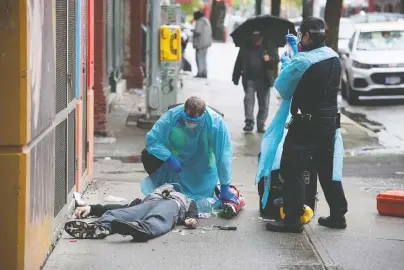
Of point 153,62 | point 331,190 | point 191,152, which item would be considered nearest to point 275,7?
point 153,62

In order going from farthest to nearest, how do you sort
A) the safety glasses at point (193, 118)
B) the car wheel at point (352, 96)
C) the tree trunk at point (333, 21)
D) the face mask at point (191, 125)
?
the car wheel at point (352, 96) → the tree trunk at point (333, 21) → the face mask at point (191, 125) → the safety glasses at point (193, 118)

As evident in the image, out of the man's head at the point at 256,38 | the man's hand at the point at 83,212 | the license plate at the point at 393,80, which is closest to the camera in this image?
the man's hand at the point at 83,212

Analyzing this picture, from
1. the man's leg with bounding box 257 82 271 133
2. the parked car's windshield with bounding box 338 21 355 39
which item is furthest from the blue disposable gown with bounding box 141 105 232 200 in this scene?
the parked car's windshield with bounding box 338 21 355 39

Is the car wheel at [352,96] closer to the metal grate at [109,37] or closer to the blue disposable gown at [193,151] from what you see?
the metal grate at [109,37]

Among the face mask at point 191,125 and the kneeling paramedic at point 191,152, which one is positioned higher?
the face mask at point 191,125

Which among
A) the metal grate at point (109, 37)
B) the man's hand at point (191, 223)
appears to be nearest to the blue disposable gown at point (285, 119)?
the man's hand at point (191, 223)

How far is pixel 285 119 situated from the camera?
27.9 feet

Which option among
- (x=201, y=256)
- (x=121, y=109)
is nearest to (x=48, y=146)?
(x=201, y=256)

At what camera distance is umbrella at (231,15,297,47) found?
14.3 metres

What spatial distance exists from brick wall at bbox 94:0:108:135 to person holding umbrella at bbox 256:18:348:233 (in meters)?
6.45

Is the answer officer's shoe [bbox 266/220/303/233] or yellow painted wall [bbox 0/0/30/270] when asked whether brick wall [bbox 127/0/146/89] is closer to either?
officer's shoe [bbox 266/220/303/233]

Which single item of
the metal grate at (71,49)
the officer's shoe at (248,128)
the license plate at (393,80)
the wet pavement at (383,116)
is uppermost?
the metal grate at (71,49)

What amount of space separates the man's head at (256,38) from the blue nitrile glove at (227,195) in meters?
6.06

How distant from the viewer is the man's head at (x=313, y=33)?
812 cm
